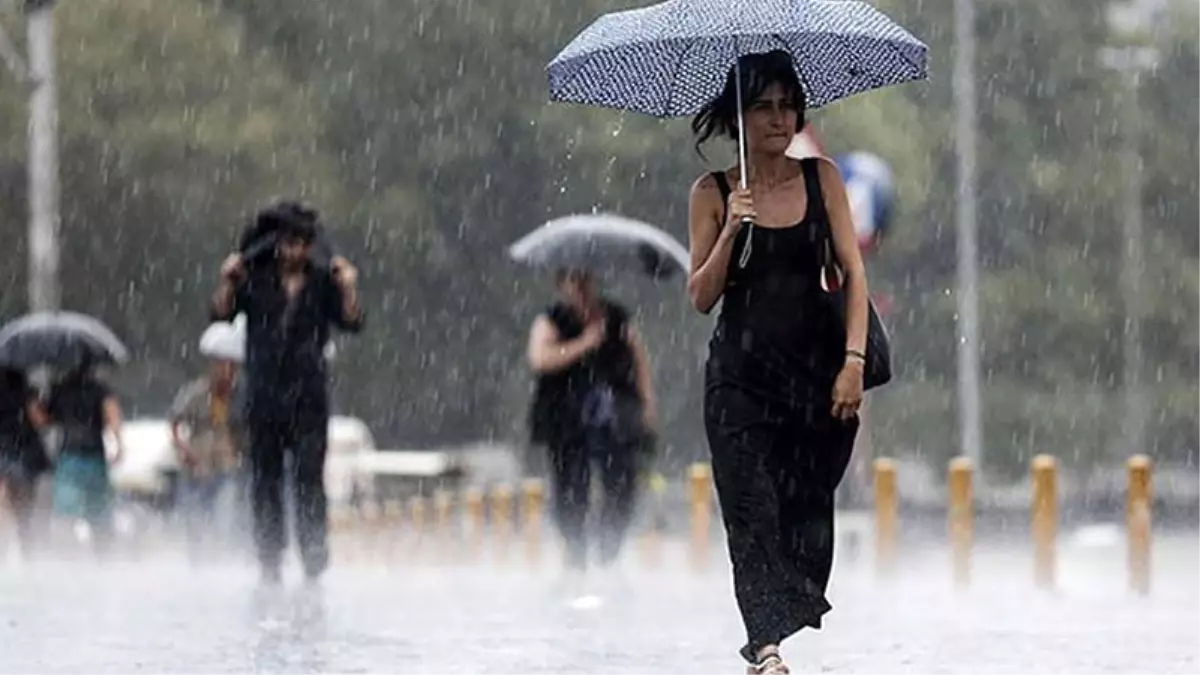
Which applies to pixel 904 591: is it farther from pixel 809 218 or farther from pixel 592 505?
pixel 809 218

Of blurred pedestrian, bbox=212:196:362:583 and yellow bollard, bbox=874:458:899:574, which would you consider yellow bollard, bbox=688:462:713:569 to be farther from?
blurred pedestrian, bbox=212:196:362:583

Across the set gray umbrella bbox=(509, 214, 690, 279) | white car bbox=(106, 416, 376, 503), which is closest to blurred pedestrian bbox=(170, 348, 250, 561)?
gray umbrella bbox=(509, 214, 690, 279)

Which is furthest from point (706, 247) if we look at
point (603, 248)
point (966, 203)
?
point (966, 203)

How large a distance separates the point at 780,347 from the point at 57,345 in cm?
1615

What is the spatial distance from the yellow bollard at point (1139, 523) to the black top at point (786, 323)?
9.09 m

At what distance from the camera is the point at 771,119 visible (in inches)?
347

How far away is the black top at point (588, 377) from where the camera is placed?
16.1 m

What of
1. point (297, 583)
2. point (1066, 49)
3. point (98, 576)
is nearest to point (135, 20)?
point (1066, 49)

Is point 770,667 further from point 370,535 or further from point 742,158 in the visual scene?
point 370,535

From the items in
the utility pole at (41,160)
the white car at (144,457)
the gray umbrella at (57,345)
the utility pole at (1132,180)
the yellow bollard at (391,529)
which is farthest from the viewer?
the utility pole at (1132,180)

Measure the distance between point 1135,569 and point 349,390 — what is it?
35531mm

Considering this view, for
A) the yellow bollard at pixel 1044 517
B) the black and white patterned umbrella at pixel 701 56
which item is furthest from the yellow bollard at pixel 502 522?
the black and white patterned umbrella at pixel 701 56

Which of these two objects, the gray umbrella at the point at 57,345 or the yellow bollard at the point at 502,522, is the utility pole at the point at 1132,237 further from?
the gray umbrella at the point at 57,345

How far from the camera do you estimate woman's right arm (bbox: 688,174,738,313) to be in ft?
28.3
